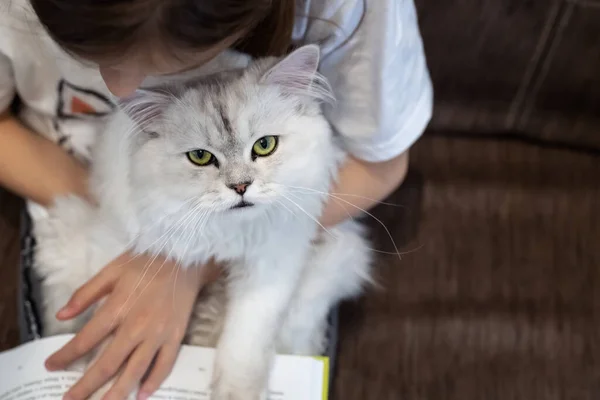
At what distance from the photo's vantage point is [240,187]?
73cm

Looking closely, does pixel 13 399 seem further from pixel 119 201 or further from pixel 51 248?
pixel 119 201

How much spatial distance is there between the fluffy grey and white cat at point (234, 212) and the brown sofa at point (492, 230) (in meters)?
0.11

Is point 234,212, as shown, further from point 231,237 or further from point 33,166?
point 33,166

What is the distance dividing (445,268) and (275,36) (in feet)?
1.94

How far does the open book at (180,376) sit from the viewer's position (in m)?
0.89

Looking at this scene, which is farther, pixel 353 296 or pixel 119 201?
pixel 353 296

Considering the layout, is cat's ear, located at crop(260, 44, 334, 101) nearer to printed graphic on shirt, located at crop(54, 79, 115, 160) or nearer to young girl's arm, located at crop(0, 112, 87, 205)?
printed graphic on shirt, located at crop(54, 79, 115, 160)

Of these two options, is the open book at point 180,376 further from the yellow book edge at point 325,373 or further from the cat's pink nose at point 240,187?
the cat's pink nose at point 240,187

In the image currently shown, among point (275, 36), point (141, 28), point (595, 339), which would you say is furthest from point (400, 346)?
point (141, 28)

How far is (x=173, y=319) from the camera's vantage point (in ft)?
2.96

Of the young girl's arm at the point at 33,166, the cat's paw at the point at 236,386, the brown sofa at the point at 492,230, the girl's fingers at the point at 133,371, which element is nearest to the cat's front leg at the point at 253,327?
the cat's paw at the point at 236,386

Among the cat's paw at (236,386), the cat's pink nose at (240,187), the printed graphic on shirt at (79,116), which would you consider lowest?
the cat's paw at (236,386)

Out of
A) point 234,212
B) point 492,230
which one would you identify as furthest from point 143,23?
point 492,230

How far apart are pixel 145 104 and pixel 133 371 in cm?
41
